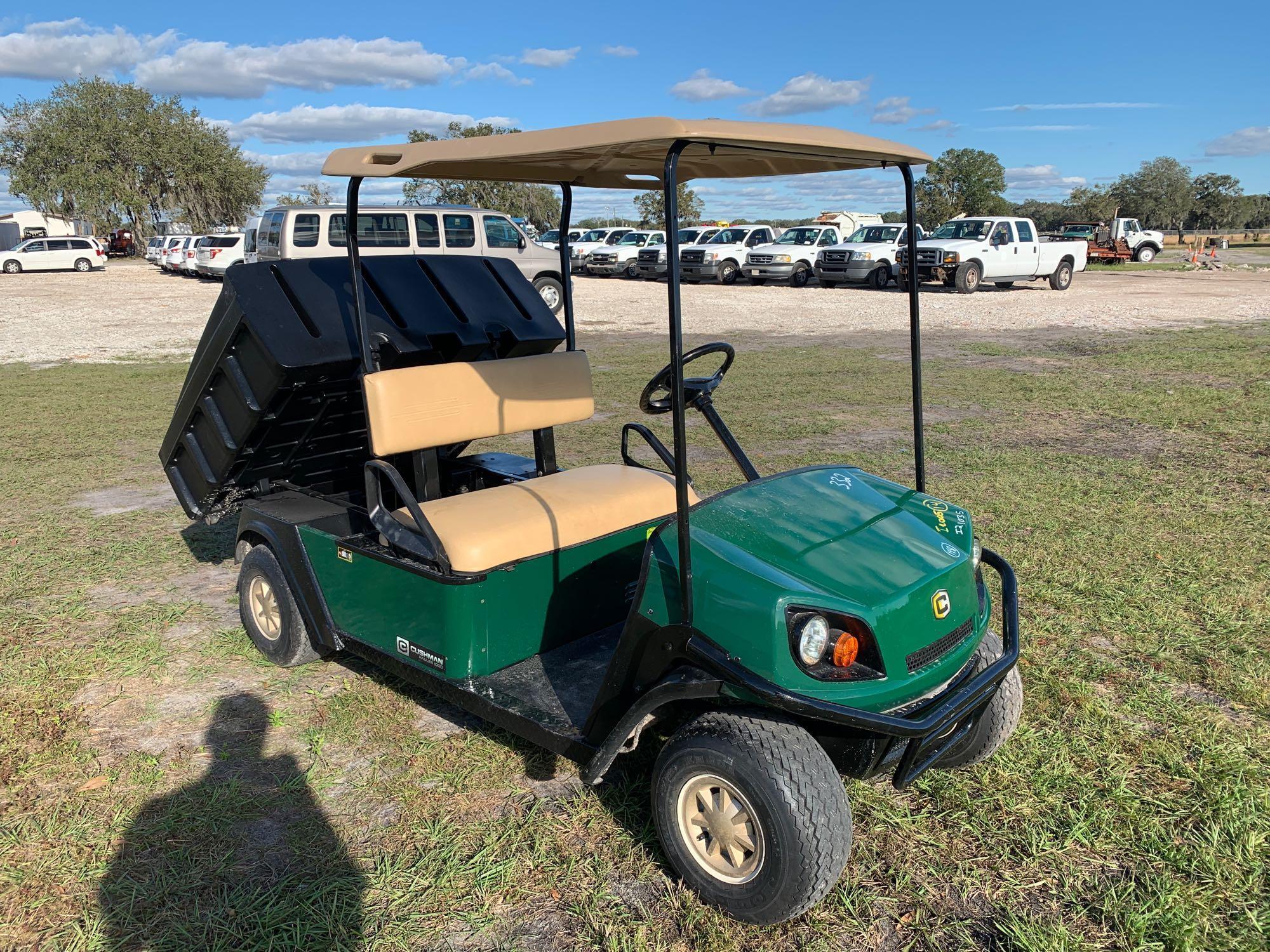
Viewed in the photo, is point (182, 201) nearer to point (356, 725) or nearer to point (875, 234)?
point (875, 234)

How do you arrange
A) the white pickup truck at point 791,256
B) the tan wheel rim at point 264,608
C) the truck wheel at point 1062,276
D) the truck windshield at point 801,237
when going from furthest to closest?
the truck windshield at point 801,237 → the white pickup truck at point 791,256 → the truck wheel at point 1062,276 → the tan wheel rim at point 264,608

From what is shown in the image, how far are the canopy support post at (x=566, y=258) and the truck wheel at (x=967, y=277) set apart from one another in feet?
61.7

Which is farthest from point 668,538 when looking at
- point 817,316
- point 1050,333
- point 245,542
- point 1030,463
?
point 817,316

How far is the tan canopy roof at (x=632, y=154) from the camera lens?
2305 millimetres

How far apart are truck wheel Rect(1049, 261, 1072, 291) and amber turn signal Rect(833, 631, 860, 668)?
23261 mm

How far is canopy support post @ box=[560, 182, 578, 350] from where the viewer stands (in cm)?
399

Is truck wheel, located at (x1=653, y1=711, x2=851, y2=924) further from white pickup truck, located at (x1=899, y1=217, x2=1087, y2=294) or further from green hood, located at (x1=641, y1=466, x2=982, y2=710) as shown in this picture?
white pickup truck, located at (x1=899, y1=217, x2=1087, y2=294)

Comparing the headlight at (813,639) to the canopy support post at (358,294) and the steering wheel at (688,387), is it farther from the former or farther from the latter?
the canopy support post at (358,294)

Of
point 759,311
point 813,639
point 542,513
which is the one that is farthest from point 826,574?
point 759,311

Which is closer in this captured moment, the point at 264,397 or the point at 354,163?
the point at 354,163

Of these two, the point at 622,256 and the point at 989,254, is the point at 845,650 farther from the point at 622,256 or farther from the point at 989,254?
the point at 622,256

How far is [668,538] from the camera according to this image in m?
2.56

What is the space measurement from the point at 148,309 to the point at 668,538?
20412 millimetres

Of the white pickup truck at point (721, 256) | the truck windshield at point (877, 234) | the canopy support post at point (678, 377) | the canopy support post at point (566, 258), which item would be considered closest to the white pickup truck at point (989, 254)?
the truck windshield at point (877, 234)
